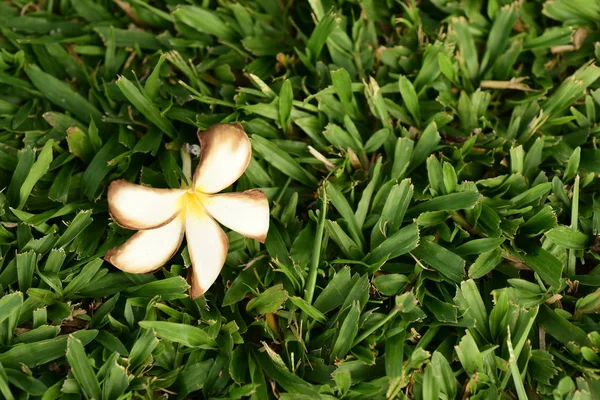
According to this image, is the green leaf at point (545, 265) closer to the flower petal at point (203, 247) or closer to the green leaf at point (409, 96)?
the green leaf at point (409, 96)

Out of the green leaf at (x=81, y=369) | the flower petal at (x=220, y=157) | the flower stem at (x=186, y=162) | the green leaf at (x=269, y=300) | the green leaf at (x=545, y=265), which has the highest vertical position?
the flower petal at (x=220, y=157)

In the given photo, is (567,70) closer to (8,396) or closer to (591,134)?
(591,134)

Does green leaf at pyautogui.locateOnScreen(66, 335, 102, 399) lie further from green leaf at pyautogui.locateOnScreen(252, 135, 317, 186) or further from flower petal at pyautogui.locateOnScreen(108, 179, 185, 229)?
green leaf at pyautogui.locateOnScreen(252, 135, 317, 186)

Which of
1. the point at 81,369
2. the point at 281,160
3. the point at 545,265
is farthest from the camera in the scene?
the point at 281,160

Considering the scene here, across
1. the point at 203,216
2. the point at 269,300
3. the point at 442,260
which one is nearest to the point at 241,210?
the point at 203,216

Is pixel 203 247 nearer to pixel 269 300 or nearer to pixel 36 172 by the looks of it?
pixel 269 300

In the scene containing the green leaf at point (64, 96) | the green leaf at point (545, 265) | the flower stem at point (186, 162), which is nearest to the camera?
the green leaf at point (545, 265)

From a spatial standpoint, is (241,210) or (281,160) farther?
(281,160)

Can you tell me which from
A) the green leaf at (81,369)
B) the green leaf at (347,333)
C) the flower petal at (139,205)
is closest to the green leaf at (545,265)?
the green leaf at (347,333)
